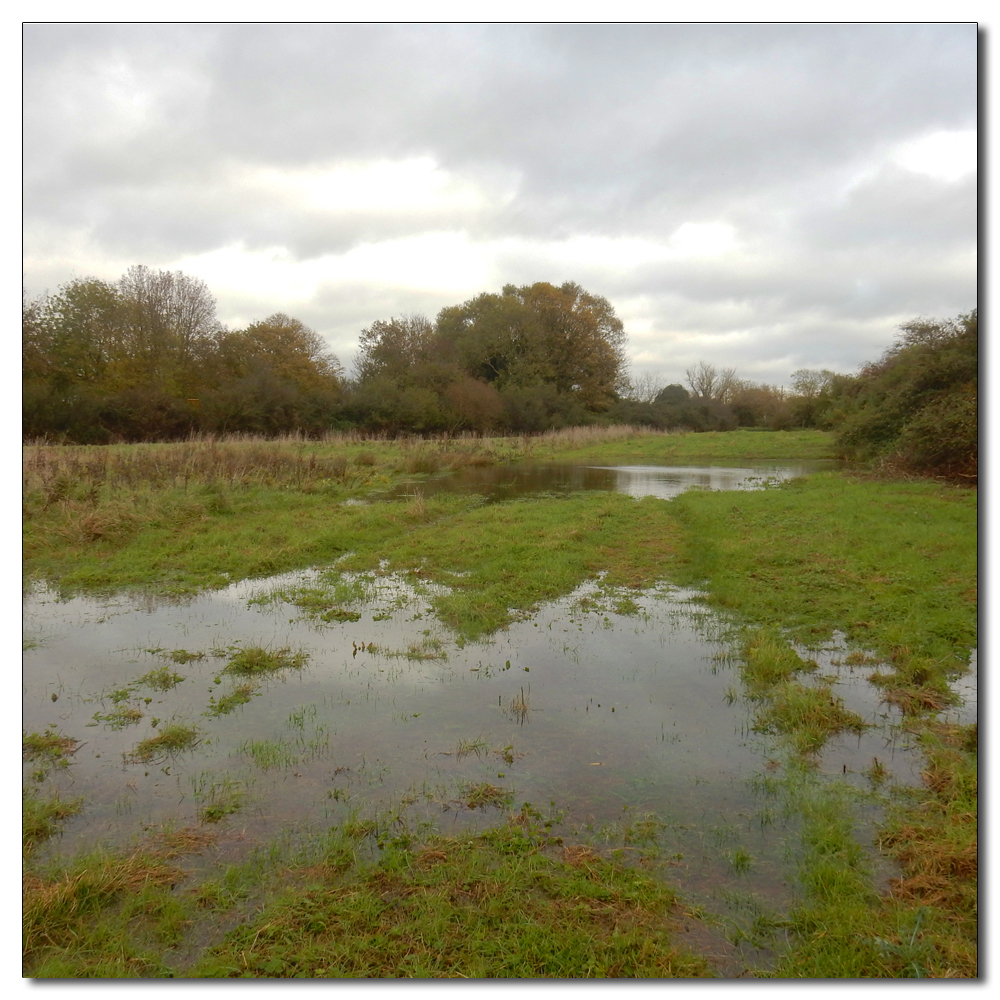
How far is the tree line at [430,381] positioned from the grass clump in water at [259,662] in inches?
204

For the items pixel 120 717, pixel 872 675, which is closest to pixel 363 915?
pixel 120 717

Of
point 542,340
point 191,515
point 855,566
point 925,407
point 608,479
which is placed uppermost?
point 542,340

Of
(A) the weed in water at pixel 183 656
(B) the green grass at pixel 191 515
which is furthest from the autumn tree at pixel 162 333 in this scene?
(A) the weed in water at pixel 183 656

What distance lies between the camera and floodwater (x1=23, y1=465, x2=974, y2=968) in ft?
13.4

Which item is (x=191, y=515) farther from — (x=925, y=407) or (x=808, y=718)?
(x=925, y=407)

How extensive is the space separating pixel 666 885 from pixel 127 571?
951cm

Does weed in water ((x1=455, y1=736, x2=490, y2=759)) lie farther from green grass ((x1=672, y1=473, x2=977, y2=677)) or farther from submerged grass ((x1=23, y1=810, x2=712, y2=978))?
green grass ((x1=672, y1=473, x2=977, y2=677))

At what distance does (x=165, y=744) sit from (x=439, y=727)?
2106 millimetres

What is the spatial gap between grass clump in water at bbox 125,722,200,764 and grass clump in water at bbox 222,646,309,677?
126 centimetres

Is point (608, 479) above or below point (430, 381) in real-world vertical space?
below

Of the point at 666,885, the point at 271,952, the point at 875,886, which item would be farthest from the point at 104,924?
the point at 875,886

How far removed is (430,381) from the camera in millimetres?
46062

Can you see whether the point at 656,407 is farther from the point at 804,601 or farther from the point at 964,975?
the point at 964,975

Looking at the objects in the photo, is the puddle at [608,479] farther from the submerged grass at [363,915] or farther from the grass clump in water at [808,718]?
the submerged grass at [363,915]
